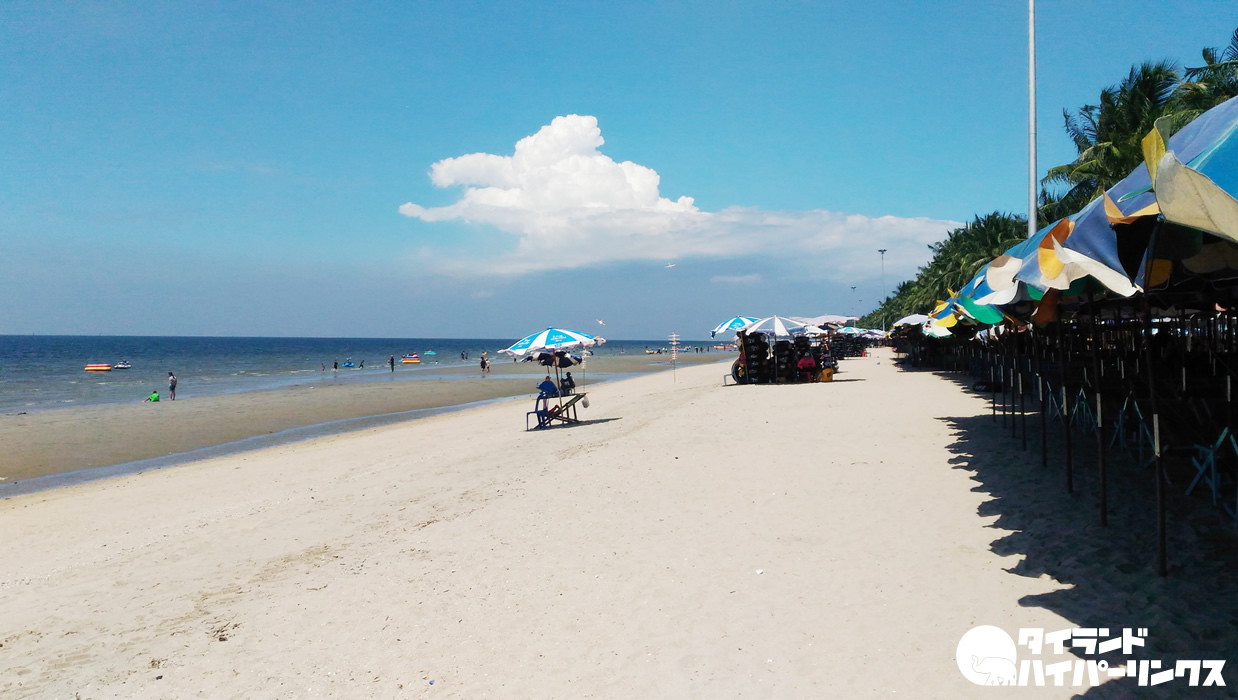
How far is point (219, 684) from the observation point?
392 centimetres

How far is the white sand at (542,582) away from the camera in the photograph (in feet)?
12.2

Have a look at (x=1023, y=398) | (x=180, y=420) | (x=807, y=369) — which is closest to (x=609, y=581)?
(x=1023, y=398)

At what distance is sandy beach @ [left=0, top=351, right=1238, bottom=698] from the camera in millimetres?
3674

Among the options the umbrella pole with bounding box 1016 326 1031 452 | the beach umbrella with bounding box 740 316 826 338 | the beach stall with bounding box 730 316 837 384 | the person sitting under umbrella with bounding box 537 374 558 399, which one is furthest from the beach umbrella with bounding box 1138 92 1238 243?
the beach stall with bounding box 730 316 837 384

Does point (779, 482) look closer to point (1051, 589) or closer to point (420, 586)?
point (1051, 589)

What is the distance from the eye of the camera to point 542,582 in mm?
4973

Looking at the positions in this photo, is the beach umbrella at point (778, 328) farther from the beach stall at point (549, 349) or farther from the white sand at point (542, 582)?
the white sand at point (542, 582)

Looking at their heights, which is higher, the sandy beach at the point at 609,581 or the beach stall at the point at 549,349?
the beach stall at the point at 549,349

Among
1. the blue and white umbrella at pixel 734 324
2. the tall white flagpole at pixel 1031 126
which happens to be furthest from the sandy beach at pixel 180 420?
the tall white flagpole at pixel 1031 126

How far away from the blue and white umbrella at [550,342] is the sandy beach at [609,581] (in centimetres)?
505

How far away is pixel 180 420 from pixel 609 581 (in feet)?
72.5

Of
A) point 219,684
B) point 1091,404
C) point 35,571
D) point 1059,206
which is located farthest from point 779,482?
point 1059,206

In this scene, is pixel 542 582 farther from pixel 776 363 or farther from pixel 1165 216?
pixel 776 363

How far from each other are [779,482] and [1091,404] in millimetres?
4031
